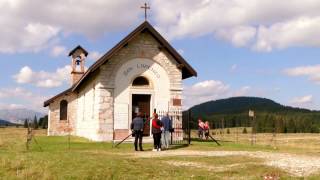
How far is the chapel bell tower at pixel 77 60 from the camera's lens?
4309 centimetres

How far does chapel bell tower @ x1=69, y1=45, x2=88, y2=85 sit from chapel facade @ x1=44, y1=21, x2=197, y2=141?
13054mm

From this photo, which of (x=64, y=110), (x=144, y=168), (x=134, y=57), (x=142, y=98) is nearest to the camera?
(x=144, y=168)

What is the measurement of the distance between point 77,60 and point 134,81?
55.1 ft

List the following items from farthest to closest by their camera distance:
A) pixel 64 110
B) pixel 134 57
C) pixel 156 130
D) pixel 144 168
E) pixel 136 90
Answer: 1. pixel 64 110
2. pixel 134 57
3. pixel 136 90
4. pixel 156 130
5. pixel 144 168

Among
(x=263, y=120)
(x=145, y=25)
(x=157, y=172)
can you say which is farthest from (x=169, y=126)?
(x=263, y=120)

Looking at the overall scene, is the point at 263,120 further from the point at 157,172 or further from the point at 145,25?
the point at 157,172

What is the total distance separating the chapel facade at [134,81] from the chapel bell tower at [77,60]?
13.1 m

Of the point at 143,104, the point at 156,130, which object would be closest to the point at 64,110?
the point at 143,104

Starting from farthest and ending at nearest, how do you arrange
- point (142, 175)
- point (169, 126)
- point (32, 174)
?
point (169, 126), point (32, 174), point (142, 175)

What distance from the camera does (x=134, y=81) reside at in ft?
92.9

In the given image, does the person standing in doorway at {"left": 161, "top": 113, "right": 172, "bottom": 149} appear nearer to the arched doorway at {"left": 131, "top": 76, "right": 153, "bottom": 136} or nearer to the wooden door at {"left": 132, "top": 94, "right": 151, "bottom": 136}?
the arched doorway at {"left": 131, "top": 76, "right": 153, "bottom": 136}

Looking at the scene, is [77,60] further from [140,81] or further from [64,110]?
[140,81]

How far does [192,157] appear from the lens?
17.7m

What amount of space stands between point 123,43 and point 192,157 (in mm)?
11435
